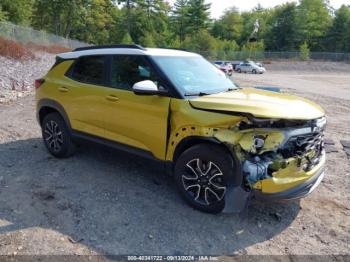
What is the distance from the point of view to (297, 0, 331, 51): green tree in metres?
80.1

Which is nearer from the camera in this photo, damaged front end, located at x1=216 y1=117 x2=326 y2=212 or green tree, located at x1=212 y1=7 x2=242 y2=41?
damaged front end, located at x1=216 y1=117 x2=326 y2=212

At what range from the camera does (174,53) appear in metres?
4.91

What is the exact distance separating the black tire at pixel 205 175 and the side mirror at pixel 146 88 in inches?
31.1

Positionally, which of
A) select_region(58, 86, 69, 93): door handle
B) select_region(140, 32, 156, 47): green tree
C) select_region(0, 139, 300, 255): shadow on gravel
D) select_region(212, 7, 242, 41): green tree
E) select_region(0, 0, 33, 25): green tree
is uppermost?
select_region(212, 7, 242, 41): green tree

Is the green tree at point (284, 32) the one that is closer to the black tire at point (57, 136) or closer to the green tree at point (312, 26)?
the green tree at point (312, 26)

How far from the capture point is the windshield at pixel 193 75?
4.27 metres

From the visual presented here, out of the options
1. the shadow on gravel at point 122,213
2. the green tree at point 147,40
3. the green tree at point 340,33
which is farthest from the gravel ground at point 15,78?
the green tree at point 340,33

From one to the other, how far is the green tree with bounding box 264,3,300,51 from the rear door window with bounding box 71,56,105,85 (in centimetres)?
8159

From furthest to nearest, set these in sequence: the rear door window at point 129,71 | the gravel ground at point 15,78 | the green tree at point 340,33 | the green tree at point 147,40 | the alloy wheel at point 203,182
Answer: the green tree at point 340,33, the green tree at point 147,40, the gravel ground at point 15,78, the rear door window at point 129,71, the alloy wheel at point 203,182

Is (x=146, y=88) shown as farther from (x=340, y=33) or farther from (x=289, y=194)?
(x=340, y=33)

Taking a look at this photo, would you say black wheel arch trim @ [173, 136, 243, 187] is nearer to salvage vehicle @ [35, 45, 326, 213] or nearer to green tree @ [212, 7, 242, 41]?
salvage vehicle @ [35, 45, 326, 213]

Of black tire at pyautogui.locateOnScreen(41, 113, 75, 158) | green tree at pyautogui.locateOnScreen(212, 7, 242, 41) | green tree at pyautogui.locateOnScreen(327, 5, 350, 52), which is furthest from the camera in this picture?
green tree at pyautogui.locateOnScreen(212, 7, 242, 41)

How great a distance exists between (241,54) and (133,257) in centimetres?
6806

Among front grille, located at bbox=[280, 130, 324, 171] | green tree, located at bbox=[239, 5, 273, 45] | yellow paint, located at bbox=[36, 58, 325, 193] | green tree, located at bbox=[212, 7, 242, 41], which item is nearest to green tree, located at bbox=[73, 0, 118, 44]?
green tree, located at bbox=[212, 7, 242, 41]
